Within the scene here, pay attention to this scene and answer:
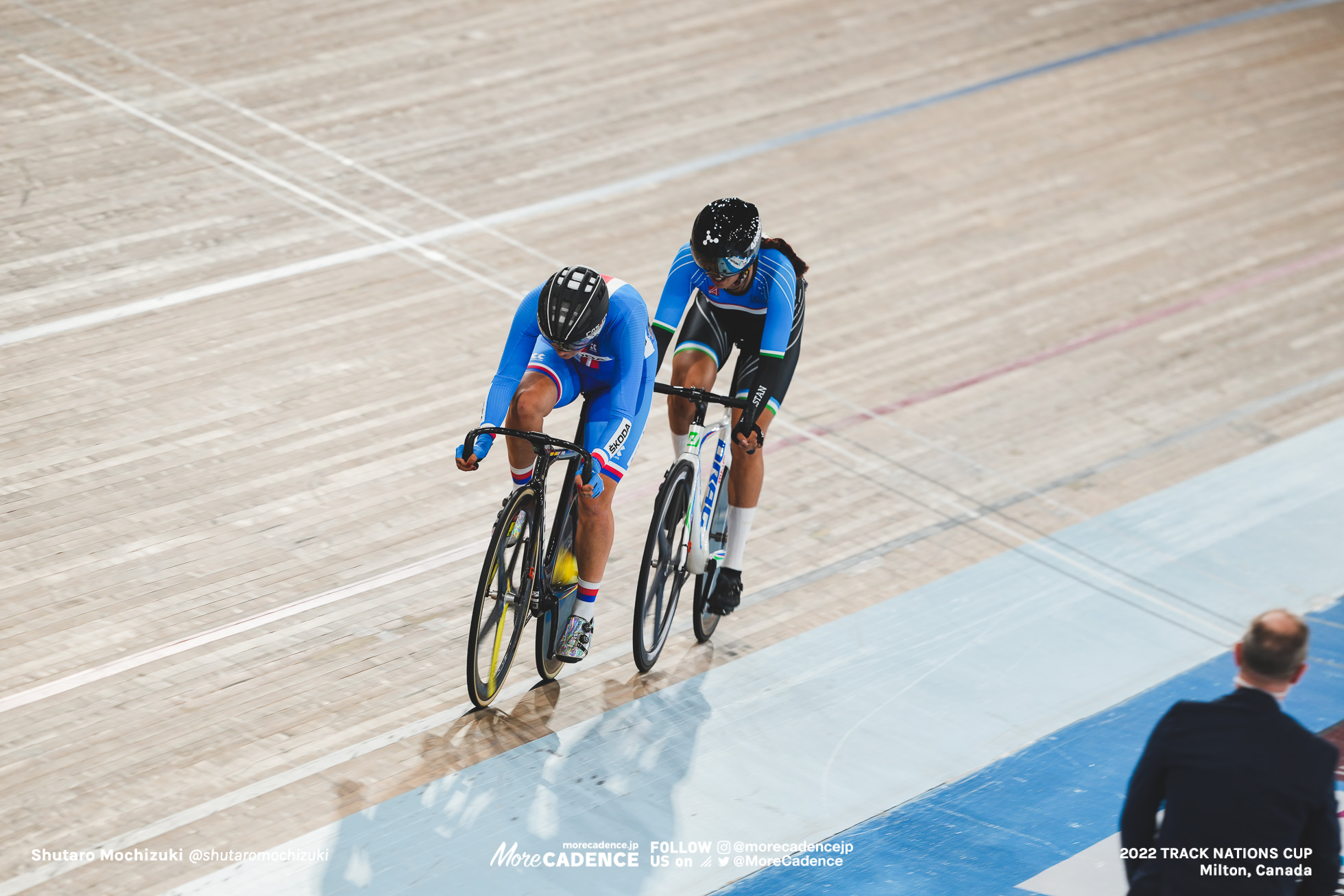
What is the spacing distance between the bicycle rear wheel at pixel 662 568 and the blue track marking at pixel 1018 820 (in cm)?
84

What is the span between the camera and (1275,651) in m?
2.23

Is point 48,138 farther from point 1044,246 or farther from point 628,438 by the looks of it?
point 1044,246

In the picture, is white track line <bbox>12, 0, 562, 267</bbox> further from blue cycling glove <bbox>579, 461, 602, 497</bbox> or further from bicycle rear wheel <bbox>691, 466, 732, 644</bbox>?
blue cycling glove <bbox>579, 461, 602, 497</bbox>

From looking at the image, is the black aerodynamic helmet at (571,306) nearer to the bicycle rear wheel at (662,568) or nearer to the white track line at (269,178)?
the bicycle rear wheel at (662,568)

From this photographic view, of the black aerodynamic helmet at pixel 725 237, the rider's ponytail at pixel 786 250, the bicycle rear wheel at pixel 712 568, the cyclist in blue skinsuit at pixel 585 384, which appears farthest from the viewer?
the bicycle rear wheel at pixel 712 568

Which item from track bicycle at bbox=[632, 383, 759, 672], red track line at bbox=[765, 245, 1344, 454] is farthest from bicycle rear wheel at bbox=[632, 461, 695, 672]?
red track line at bbox=[765, 245, 1344, 454]

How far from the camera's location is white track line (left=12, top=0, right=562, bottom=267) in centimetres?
671

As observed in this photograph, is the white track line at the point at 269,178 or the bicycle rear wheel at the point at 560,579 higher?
the white track line at the point at 269,178

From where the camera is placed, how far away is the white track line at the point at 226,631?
3805 millimetres

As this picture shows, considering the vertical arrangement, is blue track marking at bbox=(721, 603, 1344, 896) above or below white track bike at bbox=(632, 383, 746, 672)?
below

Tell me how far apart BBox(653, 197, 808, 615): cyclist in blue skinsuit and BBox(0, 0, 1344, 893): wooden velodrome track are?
1.70 feet

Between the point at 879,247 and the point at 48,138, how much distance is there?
4131mm

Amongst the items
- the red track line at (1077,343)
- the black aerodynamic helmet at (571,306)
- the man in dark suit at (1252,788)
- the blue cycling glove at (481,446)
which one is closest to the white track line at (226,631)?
the blue cycling glove at (481,446)

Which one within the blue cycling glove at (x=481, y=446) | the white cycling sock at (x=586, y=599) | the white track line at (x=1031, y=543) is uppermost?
the blue cycling glove at (x=481, y=446)
